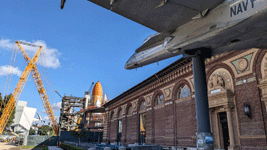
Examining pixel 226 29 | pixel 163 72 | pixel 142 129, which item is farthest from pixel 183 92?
pixel 226 29

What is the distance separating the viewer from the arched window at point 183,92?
19127mm

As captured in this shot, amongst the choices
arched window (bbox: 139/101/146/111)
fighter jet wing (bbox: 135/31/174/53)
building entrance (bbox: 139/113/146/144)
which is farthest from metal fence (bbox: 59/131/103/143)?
fighter jet wing (bbox: 135/31/174/53)

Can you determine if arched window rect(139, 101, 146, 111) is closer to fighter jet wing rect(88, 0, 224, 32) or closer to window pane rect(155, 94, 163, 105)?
window pane rect(155, 94, 163, 105)

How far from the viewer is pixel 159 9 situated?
235 inches

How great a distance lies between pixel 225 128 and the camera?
1508 cm

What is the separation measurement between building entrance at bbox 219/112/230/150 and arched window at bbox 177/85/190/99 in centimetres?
434

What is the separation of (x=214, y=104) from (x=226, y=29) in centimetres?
1148

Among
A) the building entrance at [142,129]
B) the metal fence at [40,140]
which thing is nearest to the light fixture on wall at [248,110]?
the building entrance at [142,129]

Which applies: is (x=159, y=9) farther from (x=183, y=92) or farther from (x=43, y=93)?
(x=43, y=93)

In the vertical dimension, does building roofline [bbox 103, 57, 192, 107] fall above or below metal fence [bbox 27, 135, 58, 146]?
above

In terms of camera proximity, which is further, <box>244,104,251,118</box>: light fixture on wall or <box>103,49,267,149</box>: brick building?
<box>244,104,251,118</box>: light fixture on wall

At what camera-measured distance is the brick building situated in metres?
12.3

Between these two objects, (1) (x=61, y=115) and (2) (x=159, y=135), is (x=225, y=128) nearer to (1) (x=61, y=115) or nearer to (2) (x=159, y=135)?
(2) (x=159, y=135)

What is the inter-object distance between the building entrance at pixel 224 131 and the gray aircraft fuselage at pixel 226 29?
986 centimetres
